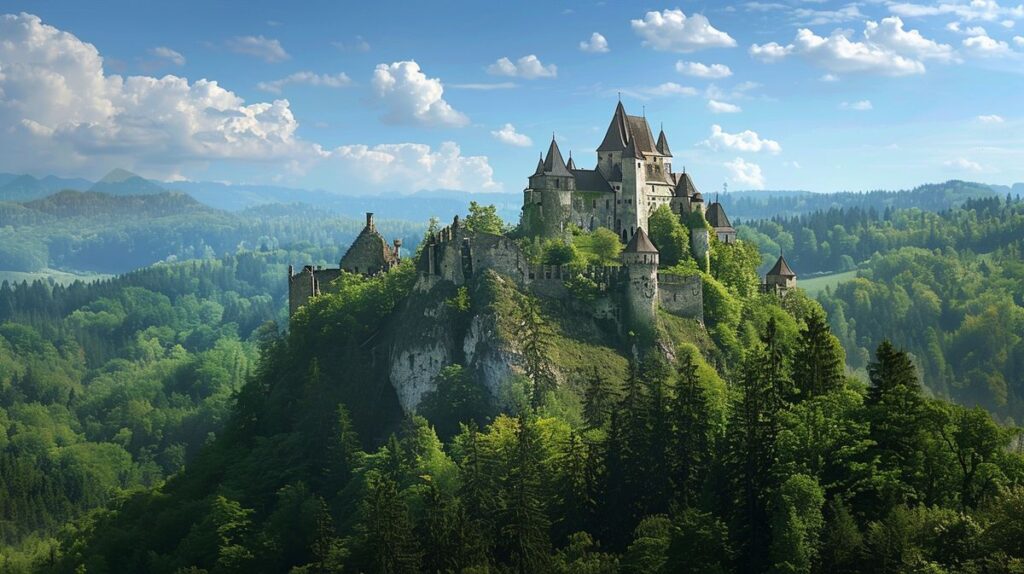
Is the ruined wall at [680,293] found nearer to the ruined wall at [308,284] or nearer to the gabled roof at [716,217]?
the gabled roof at [716,217]

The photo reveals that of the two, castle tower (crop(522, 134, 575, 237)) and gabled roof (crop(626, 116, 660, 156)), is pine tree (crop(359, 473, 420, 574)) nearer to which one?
castle tower (crop(522, 134, 575, 237))

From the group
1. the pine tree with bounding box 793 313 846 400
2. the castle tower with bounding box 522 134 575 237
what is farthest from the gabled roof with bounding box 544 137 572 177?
the pine tree with bounding box 793 313 846 400

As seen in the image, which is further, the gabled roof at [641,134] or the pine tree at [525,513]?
the gabled roof at [641,134]

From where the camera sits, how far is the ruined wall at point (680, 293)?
3273 inches

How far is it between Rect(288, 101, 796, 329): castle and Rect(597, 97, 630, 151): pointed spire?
10 cm

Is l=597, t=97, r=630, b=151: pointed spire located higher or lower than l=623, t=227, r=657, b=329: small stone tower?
higher

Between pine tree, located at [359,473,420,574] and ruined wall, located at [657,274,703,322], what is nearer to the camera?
pine tree, located at [359,473,420,574]

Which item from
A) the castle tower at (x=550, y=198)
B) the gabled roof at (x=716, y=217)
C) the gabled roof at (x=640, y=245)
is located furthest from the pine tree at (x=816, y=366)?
the gabled roof at (x=716, y=217)

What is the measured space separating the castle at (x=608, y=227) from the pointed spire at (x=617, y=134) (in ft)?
0.34

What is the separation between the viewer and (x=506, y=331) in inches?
3049

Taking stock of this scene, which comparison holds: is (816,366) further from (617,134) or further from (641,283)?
(617,134)

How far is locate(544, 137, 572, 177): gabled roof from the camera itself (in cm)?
8775

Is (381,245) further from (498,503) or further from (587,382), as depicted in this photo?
(498,503)

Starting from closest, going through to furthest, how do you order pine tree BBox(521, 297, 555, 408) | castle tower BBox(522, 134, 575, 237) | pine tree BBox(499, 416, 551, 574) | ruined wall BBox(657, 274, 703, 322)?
pine tree BBox(499, 416, 551, 574), pine tree BBox(521, 297, 555, 408), ruined wall BBox(657, 274, 703, 322), castle tower BBox(522, 134, 575, 237)
